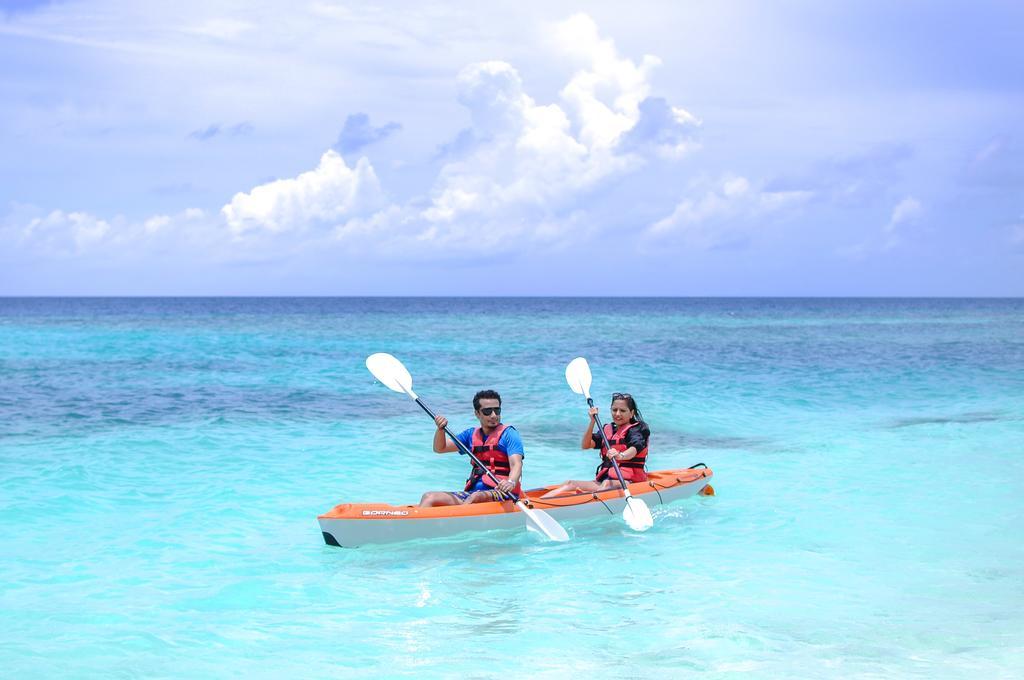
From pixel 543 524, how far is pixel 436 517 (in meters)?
0.92

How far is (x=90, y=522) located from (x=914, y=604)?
7.02 m

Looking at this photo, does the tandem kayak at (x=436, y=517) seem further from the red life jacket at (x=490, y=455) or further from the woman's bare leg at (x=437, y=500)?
the red life jacket at (x=490, y=455)

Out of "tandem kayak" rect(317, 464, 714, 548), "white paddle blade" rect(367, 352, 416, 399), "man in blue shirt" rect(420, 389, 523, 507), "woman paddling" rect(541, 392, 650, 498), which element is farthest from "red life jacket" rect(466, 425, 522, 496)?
"white paddle blade" rect(367, 352, 416, 399)

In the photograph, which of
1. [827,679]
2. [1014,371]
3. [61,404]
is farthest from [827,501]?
[1014,371]

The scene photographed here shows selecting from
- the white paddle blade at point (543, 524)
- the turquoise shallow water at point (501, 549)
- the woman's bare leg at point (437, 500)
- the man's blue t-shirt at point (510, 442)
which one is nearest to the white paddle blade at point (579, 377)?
the turquoise shallow water at point (501, 549)

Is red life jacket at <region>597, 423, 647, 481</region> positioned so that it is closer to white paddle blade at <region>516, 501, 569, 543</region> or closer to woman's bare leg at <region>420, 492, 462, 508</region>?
white paddle blade at <region>516, 501, 569, 543</region>

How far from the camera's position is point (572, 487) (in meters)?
8.55

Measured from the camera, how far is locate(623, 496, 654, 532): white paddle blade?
26.5 feet

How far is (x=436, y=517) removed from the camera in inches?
292

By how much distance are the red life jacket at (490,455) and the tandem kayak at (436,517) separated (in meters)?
0.37

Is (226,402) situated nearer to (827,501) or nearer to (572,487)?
(572,487)

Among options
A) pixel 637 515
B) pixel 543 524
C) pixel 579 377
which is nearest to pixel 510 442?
pixel 543 524

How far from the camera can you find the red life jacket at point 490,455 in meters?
8.04

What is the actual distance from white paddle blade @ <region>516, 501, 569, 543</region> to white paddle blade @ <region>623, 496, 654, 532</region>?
2.38 ft
